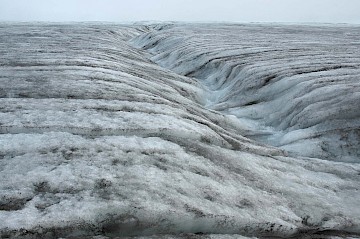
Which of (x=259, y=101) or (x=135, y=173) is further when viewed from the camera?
(x=259, y=101)

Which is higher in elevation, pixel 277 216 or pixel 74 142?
pixel 74 142

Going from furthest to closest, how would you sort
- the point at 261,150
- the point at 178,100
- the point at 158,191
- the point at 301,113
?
→ the point at 178,100 → the point at 301,113 → the point at 261,150 → the point at 158,191

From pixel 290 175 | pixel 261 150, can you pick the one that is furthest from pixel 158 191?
pixel 261 150

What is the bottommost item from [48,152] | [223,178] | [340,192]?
[340,192]

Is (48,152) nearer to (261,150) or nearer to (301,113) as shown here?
(261,150)

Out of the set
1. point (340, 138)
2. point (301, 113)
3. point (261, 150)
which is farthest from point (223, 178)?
point (301, 113)

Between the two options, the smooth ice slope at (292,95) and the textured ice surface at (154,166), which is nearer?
the textured ice surface at (154,166)

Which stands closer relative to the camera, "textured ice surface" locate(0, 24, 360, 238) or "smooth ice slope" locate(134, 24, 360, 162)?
"textured ice surface" locate(0, 24, 360, 238)

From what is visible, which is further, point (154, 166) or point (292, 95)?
point (292, 95)

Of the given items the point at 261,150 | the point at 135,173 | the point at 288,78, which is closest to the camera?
the point at 135,173
